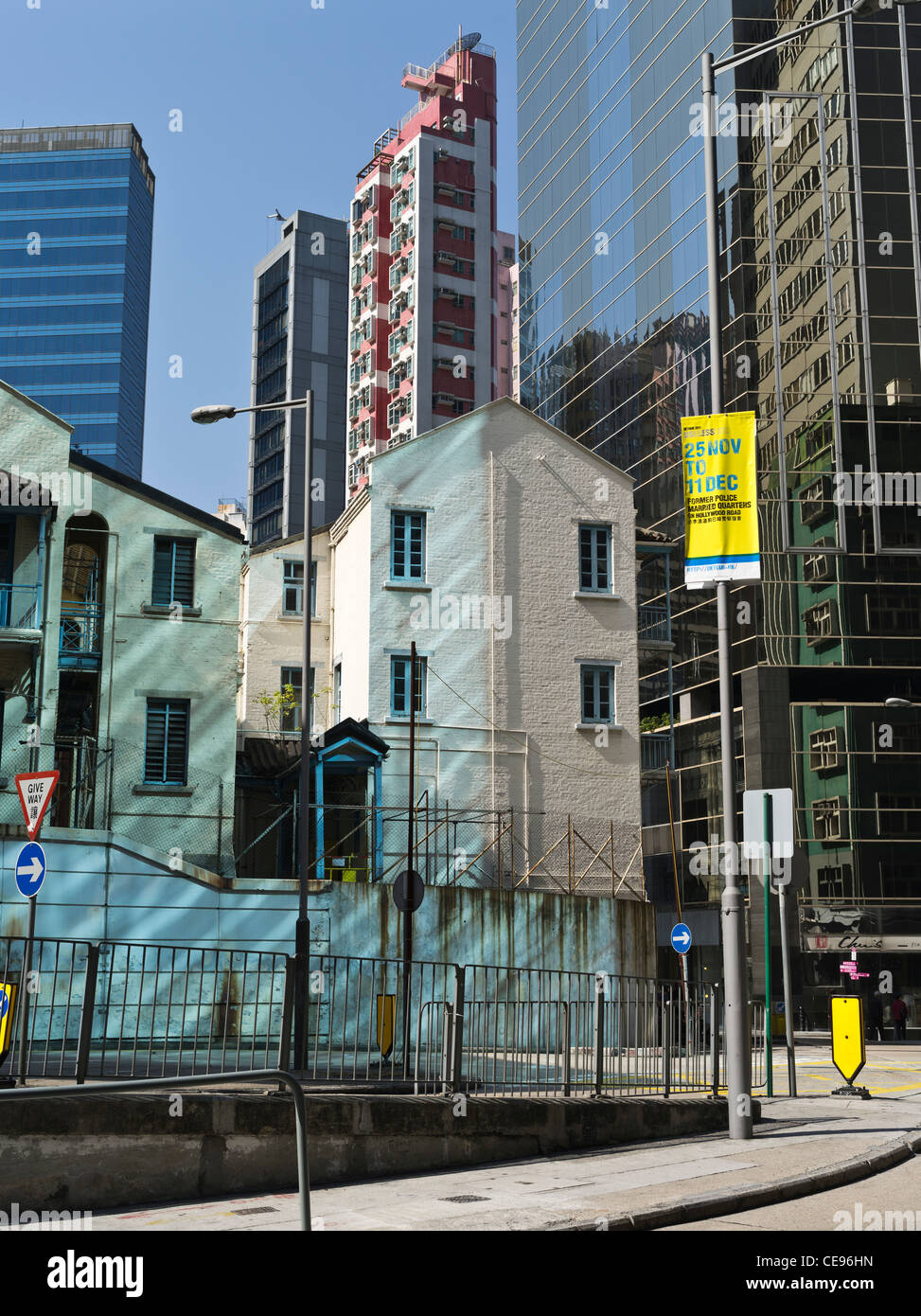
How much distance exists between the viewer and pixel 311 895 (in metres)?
28.3

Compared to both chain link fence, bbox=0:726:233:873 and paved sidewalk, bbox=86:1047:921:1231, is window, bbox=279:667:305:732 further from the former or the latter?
paved sidewalk, bbox=86:1047:921:1231

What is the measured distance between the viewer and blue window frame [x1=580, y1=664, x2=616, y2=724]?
124ft

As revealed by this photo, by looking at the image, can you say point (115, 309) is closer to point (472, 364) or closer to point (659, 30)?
point (472, 364)

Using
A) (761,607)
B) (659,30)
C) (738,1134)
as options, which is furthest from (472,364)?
→ (738,1134)

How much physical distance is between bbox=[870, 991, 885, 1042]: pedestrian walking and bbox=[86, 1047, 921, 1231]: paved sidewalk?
1174 inches

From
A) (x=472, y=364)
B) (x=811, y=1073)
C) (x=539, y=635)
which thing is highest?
(x=472, y=364)

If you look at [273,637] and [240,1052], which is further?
[273,637]

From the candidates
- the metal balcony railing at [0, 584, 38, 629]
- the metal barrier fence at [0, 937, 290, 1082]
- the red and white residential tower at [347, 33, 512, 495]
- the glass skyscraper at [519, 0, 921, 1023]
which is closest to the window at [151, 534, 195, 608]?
the metal balcony railing at [0, 584, 38, 629]

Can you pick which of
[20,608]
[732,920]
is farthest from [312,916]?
[732,920]

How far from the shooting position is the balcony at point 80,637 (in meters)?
31.4

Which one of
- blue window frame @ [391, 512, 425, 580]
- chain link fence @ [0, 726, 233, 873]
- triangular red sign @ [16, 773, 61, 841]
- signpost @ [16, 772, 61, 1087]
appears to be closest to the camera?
signpost @ [16, 772, 61, 1087]

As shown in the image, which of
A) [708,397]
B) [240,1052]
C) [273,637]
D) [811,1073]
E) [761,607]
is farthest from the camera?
[708,397]

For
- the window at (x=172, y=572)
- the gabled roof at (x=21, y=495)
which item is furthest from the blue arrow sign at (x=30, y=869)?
the window at (x=172, y=572)
